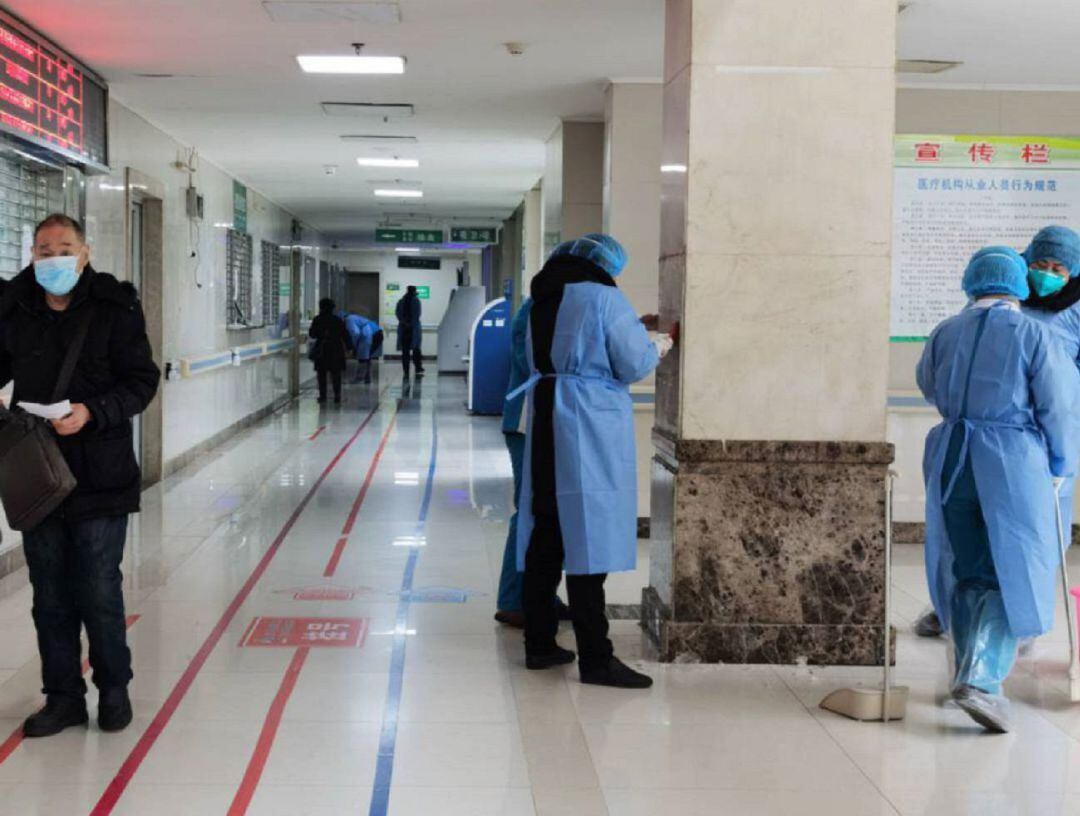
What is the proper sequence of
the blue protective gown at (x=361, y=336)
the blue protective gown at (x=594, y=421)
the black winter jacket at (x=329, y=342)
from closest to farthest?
the blue protective gown at (x=594, y=421)
the black winter jacket at (x=329, y=342)
the blue protective gown at (x=361, y=336)

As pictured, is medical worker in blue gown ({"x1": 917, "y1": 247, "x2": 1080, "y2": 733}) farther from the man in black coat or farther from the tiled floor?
the man in black coat

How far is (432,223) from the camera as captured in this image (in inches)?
845

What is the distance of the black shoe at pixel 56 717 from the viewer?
3.92 m

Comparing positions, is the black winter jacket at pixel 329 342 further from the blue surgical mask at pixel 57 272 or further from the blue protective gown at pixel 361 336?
the blue surgical mask at pixel 57 272

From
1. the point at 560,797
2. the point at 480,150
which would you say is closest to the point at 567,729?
the point at 560,797

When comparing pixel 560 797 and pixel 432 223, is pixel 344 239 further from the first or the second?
pixel 560 797

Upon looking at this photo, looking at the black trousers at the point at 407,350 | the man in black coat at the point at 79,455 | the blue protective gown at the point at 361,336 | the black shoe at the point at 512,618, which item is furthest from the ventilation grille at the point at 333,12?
the blue protective gown at the point at 361,336

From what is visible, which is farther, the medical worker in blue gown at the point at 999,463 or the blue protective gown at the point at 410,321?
the blue protective gown at the point at 410,321

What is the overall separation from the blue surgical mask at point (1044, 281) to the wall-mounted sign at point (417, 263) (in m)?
28.4

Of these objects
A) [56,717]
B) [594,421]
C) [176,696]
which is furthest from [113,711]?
[594,421]

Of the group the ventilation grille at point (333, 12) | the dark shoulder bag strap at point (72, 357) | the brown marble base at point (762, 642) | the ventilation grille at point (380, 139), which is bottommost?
the brown marble base at point (762, 642)

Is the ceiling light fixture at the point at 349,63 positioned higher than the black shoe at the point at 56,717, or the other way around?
the ceiling light fixture at the point at 349,63

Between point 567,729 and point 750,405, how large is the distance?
136 cm

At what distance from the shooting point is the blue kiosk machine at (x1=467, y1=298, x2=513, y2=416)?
48.2 feet
